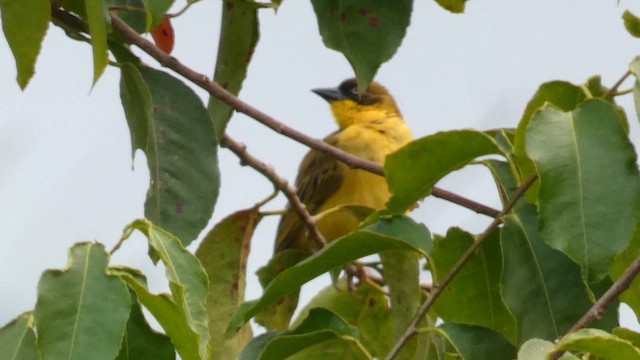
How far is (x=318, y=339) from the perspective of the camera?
7.57 feet

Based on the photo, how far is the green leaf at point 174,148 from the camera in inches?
101

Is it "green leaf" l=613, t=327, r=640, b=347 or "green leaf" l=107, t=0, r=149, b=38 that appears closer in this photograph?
"green leaf" l=613, t=327, r=640, b=347

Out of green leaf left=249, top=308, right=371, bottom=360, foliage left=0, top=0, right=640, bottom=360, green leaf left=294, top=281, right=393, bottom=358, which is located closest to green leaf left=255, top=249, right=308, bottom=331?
green leaf left=294, top=281, right=393, bottom=358

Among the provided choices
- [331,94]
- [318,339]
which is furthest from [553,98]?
[331,94]

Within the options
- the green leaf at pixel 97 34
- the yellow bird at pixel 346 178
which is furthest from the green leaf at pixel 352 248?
the yellow bird at pixel 346 178

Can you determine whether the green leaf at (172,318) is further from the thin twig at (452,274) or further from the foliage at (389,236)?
the thin twig at (452,274)

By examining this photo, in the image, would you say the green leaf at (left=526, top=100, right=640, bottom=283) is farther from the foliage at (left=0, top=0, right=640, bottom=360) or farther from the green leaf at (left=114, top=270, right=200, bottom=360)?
the green leaf at (left=114, top=270, right=200, bottom=360)

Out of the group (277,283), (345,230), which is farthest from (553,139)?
(345,230)

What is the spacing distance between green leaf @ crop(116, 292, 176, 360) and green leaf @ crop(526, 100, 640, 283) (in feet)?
1.76

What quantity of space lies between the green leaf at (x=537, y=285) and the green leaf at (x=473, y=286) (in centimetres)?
17

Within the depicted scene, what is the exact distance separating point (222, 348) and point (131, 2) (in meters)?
0.70

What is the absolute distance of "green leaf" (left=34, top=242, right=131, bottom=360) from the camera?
180 cm


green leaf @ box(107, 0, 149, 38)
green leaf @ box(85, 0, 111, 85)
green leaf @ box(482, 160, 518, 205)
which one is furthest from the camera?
green leaf @ box(107, 0, 149, 38)

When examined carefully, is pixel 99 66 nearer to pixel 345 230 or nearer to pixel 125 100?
pixel 125 100
